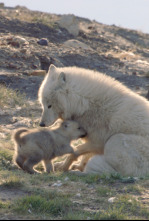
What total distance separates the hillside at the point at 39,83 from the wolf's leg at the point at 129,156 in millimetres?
346

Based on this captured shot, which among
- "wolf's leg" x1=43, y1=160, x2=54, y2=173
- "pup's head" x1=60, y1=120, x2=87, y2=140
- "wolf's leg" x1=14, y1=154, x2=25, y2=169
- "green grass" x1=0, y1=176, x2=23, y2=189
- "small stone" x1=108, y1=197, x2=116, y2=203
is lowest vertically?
"wolf's leg" x1=43, y1=160, x2=54, y2=173

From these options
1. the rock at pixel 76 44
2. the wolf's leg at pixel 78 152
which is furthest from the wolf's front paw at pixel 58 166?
the rock at pixel 76 44

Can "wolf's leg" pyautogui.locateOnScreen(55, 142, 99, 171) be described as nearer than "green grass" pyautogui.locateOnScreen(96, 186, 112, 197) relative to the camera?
No

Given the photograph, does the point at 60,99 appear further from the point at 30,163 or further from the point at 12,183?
the point at 12,183

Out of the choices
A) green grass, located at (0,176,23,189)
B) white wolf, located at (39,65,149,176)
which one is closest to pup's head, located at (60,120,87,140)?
white wolf, located at (39,65,149,176)

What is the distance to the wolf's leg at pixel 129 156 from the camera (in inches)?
244

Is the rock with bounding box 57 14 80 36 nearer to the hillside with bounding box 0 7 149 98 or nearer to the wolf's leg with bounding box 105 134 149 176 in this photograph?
the hillside with bounding box 0 7 149 98

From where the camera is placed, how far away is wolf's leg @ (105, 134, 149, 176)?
6.20 metres

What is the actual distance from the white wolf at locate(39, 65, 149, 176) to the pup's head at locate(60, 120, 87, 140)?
0.10 meters

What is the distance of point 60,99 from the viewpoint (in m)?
6.66

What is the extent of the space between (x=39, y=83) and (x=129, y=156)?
6326 mm

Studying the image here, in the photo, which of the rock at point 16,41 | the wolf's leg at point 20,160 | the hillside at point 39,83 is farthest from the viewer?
the rock at point 16,41

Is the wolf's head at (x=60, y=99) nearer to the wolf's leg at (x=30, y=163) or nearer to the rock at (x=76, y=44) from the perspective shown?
the wolf's leg at (x=30, y=163)

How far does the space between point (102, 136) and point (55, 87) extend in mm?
1119
